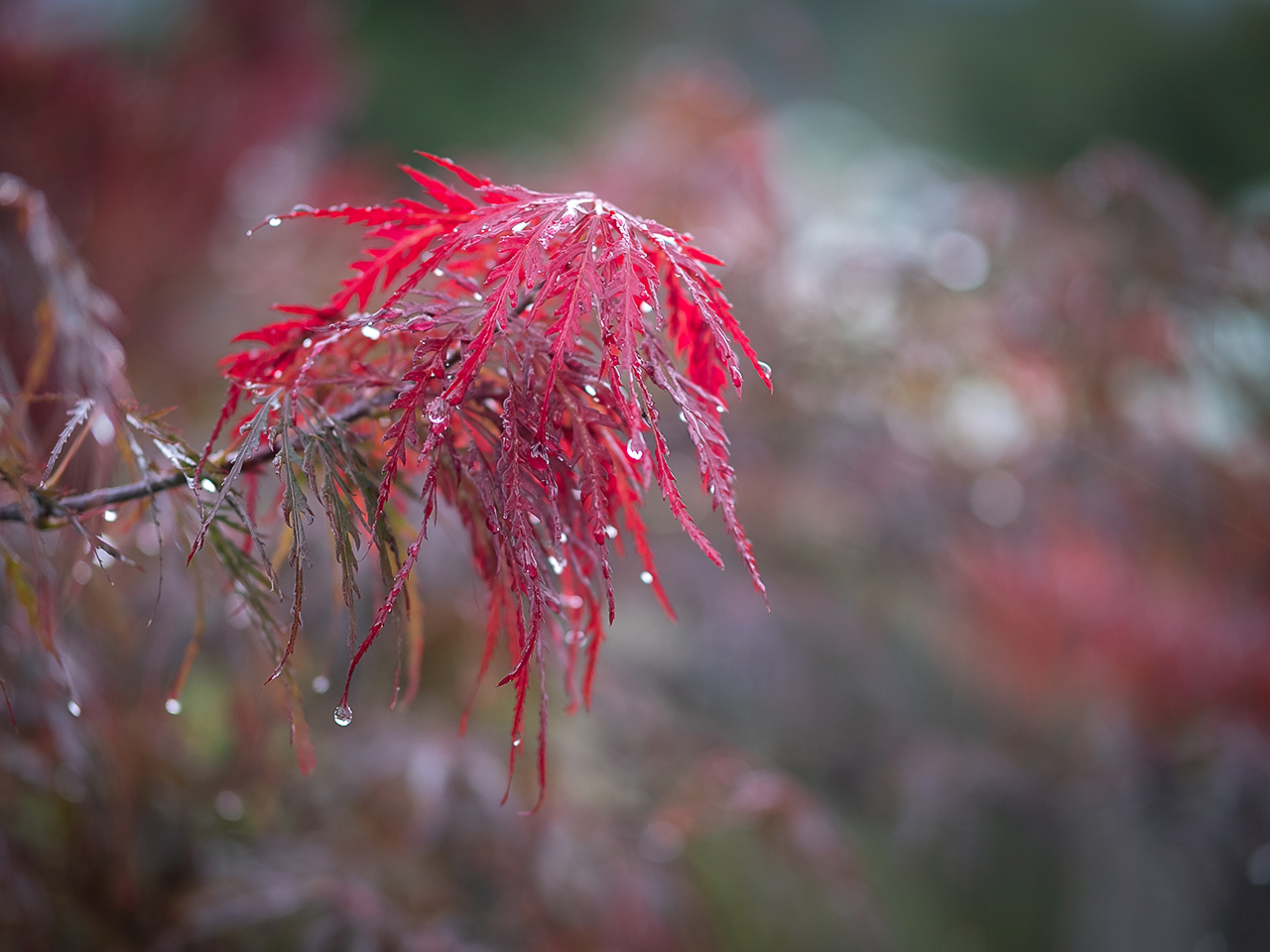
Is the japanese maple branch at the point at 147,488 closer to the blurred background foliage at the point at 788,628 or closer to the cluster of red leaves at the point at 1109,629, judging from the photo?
the blurred background foliage at the point at 788,628

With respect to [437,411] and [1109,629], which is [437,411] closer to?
[437,411]

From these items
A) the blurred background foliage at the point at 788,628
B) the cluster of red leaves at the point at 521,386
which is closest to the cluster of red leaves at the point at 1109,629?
the blurred background foliage at the point at 788,628

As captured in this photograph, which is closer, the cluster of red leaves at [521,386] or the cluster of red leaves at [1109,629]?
the cluster of red leaves at [521,386]

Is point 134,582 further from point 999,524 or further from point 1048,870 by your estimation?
Result: point 1048,870

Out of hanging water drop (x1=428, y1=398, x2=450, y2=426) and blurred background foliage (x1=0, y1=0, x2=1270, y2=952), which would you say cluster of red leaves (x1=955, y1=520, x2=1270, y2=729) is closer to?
blurred background foliage (x1=0, y1=0, x2=1270, y2=952)

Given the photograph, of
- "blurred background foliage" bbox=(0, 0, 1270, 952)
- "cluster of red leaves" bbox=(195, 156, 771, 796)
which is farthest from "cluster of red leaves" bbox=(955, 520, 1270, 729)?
"cluster of red leaves" bbox=(195, 156, 771, 796)

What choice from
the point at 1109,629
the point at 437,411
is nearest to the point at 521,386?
the point at 437,411
